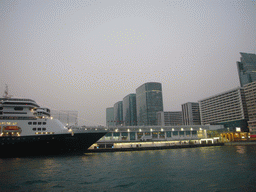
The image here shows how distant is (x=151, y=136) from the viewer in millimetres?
111062

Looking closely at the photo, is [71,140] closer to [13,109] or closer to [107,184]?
[13,109]

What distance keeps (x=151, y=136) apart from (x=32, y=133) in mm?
68603

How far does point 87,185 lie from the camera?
20.8 meters

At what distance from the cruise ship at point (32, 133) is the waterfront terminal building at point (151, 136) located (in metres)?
40.3

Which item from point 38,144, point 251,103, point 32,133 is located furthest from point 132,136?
point 251,103

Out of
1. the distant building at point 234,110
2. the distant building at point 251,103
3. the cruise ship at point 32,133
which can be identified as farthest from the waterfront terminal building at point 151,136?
the distant building at point 234,110

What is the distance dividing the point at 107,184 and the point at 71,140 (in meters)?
36.3

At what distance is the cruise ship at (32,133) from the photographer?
51.3 metres

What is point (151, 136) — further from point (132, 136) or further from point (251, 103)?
point (251, 103)

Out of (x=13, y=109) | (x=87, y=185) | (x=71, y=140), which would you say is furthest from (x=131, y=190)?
(x=13, y=109)

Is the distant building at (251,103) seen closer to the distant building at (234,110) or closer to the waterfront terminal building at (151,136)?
the distant building at (234,110)

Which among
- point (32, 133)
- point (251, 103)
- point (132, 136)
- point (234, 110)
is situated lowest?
point (132, 136)

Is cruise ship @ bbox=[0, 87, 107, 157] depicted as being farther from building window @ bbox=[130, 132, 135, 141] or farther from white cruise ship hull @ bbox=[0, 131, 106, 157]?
building window @ bbox=[130, 132, 135, 141]

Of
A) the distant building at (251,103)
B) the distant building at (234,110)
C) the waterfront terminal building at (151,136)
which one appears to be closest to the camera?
the waterfront terminal building at (151,136)
